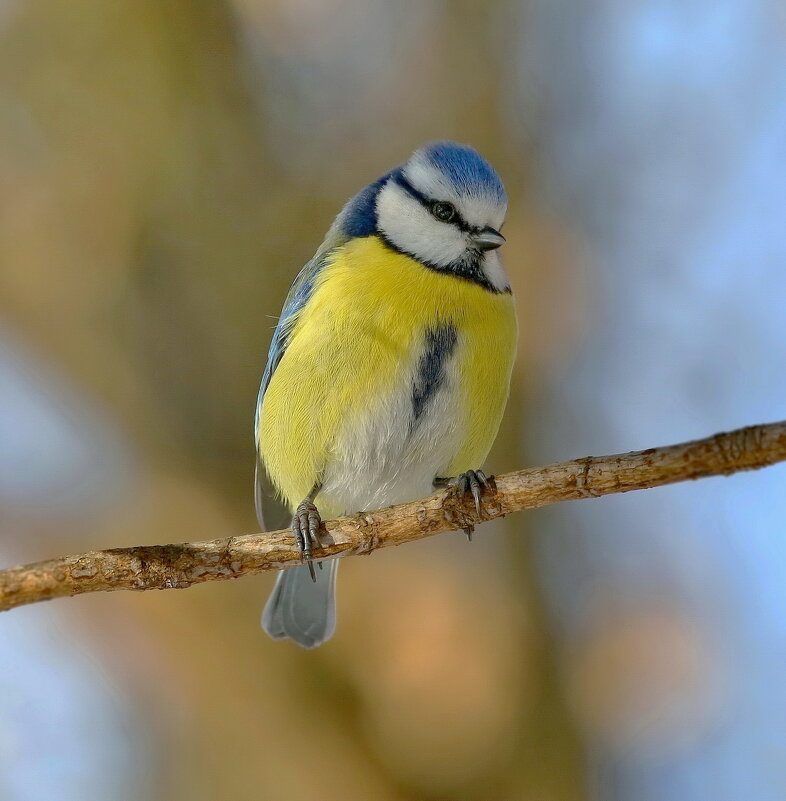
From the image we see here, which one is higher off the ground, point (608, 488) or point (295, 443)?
point (295, 443)

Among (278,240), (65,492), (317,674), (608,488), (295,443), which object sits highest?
(278,240)

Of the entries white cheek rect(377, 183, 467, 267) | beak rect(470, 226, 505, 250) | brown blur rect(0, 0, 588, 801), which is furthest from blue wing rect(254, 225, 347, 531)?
brown blur rect(0, 0, 588, 801)

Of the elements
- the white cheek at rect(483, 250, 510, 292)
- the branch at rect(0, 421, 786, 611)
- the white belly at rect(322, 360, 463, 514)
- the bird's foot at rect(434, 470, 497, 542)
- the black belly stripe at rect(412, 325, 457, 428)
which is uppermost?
the white cheek at rect(483, 250, 510, 292)

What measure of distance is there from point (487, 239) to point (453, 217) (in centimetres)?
11

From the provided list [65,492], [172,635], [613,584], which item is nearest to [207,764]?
[172,635]

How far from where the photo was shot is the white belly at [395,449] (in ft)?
6.61

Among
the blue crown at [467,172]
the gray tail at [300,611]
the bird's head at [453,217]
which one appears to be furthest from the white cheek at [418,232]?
the gray tail at [300,611]

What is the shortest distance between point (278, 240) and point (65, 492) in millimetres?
1156

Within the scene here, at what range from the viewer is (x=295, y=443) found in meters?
2.10

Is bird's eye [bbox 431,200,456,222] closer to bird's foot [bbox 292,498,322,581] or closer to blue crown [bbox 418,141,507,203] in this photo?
blue crown [bbox 418,141,507,203]

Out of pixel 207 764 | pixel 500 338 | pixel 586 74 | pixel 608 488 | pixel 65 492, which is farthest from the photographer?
pixel 586 74

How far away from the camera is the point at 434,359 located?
6.49 feet

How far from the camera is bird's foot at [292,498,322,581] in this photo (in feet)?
5.66

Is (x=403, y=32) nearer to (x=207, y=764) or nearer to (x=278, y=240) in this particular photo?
(x=278, y=240)
